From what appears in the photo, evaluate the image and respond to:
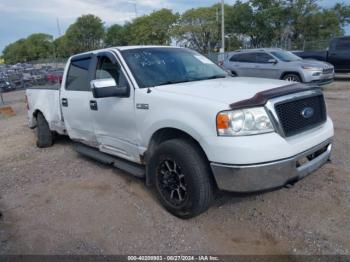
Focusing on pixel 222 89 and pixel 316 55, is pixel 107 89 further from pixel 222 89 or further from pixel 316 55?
pixel 316 55

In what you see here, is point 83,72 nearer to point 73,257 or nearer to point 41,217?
point 41,217

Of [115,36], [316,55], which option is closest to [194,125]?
[316,55]

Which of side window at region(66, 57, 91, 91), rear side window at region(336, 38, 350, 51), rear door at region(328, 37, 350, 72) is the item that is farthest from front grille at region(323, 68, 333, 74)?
side window at region(66, 57, 91, 91)

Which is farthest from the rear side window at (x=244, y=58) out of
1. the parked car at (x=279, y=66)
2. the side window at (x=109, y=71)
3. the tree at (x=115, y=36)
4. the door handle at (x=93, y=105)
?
the tree at (x=115, y=36)

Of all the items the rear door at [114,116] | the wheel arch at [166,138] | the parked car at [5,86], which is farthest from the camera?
the parked car at [5,86]

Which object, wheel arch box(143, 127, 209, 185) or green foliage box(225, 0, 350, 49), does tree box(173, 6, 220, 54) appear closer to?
green foliage box(225, 0, 350, 49)

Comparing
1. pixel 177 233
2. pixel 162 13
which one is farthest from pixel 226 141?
pixel 162 13

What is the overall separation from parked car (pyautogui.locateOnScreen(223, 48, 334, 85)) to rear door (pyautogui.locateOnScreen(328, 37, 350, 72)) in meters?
3.40

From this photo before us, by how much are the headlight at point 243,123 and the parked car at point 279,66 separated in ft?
31.8

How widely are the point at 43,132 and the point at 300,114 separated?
5.29 m

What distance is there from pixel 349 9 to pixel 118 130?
47.4 metres

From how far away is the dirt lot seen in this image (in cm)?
326

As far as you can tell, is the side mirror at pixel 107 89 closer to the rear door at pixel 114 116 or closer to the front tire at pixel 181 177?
the rear door at pixel 114 116

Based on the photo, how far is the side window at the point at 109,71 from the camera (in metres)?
4.31
